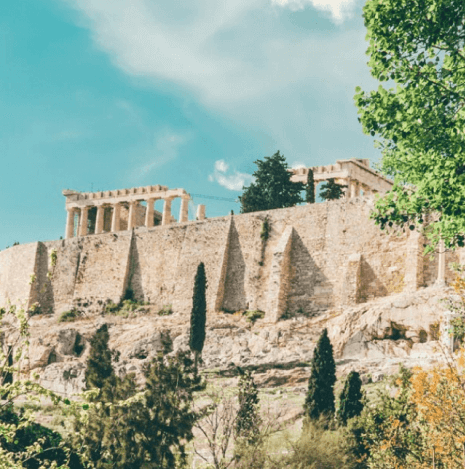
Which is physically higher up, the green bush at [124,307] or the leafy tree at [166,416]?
the green bush at [124,307]

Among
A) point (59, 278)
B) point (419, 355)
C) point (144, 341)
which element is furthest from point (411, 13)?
point (59, 278)

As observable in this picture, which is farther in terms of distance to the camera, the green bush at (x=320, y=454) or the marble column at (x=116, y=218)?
the marble column at (x=116, y=218)

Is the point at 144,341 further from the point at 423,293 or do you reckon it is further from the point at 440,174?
the point at 440,174

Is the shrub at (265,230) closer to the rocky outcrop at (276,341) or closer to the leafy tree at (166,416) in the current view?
the rocky outcrop at (276,341)

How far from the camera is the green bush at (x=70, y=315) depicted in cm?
4754

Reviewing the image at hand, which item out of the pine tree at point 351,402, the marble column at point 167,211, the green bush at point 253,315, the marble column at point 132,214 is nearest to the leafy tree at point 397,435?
the pine tree at point 351,402

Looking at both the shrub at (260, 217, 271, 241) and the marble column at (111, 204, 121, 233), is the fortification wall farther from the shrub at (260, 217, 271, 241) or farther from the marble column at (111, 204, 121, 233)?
the shrub at (260, 217, 271, 241)

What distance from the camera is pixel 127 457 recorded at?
807 inches

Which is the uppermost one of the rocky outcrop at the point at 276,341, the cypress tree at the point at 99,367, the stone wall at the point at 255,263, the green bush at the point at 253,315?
the stone wall at the point at 255,263

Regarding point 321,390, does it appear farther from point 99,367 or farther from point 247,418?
point 99,367

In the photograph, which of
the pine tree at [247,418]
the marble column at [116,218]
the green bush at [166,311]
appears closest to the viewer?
the pine tree at [247,418]

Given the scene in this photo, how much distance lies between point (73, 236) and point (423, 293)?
104 feet

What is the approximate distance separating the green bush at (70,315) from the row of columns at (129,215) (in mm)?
7235

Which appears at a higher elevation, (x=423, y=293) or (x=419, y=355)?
(x=423, y=293)
